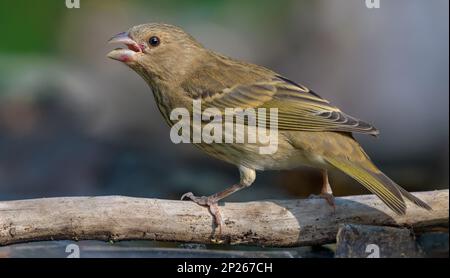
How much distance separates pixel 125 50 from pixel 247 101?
0.72m

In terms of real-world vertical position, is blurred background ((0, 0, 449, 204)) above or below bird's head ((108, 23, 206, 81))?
below

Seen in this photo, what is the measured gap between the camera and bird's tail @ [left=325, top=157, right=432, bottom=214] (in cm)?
454

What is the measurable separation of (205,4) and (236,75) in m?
4.10

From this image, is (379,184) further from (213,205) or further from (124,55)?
(124,55)

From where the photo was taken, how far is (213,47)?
8.50 metres

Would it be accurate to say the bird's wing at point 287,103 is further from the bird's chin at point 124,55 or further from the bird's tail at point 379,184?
the bird's chin at point 124,55

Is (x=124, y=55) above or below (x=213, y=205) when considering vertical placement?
above

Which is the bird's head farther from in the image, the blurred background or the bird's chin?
the blurred background

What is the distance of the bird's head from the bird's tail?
1021 mm

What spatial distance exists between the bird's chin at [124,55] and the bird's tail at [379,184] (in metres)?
1.19

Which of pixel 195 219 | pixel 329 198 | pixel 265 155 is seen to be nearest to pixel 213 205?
pixel 195 219

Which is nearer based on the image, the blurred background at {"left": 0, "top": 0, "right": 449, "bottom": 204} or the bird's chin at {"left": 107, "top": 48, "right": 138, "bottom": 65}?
the bird's chin at {"left": 107, "top": 48, "right": 138, "bottom": 65}

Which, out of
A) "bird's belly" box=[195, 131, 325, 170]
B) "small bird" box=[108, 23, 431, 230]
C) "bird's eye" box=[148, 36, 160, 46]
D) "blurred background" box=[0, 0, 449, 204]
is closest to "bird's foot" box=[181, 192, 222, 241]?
"small bird" box=[108, 23, 431, 230]

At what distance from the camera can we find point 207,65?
210 inches
